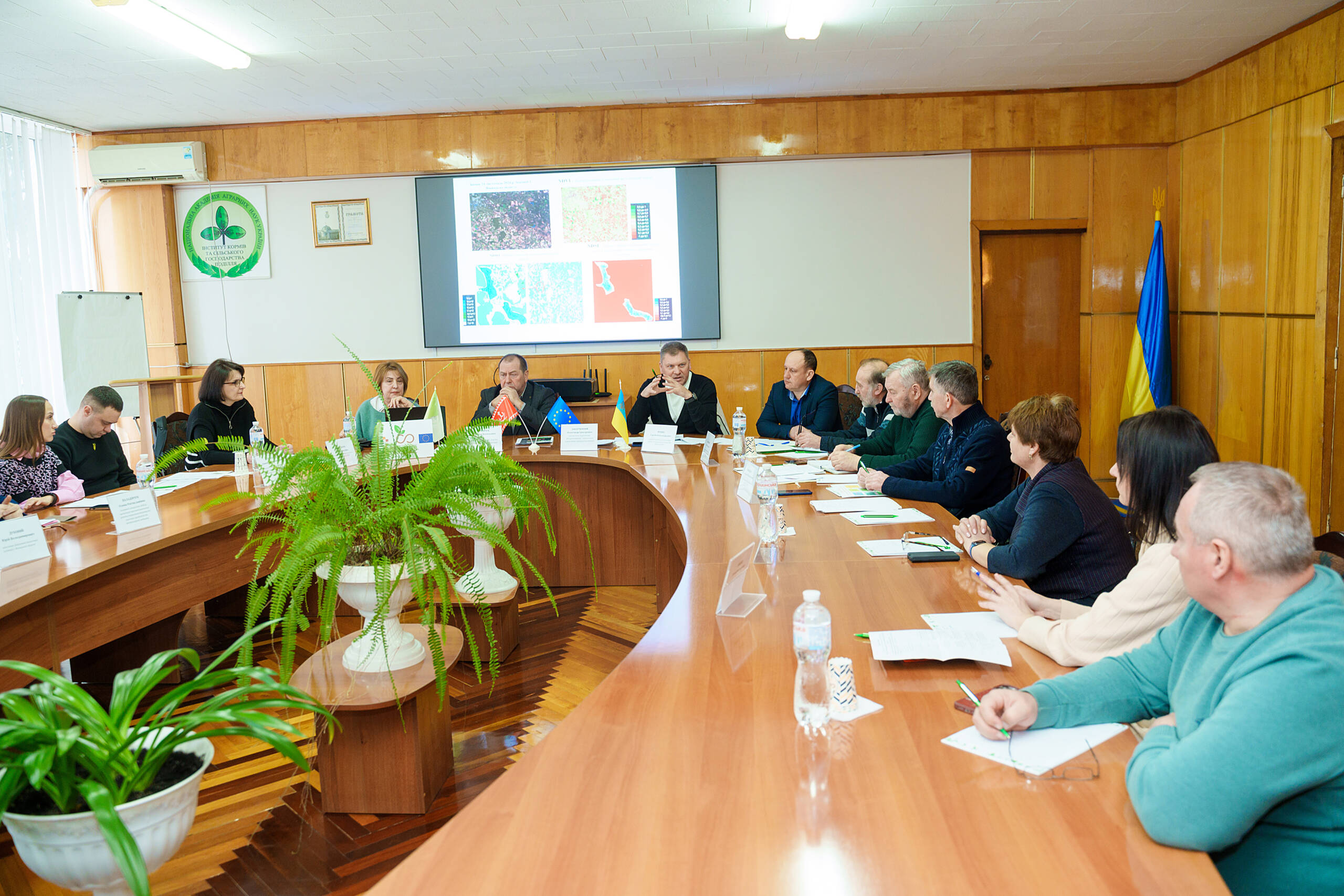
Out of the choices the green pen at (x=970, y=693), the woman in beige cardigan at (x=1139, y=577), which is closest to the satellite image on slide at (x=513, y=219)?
the woman in beige cardigan at (x=1139, y=577)

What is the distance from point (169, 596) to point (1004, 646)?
2.88 meters

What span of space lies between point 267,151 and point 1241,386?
24.5 feet

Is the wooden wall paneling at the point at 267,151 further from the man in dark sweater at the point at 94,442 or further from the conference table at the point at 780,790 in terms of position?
the conference table at the point at 780,790

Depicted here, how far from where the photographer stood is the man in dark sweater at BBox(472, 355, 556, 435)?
560cm

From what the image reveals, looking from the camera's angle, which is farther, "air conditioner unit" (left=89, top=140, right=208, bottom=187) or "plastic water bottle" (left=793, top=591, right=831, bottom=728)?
"air conditioner unit" (left=89, top=140, right=208, bottom=187)

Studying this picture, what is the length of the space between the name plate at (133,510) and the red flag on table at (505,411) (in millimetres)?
2174

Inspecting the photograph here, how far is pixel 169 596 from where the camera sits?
329cm

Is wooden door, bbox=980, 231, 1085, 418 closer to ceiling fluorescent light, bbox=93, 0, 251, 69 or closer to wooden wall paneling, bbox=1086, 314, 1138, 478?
wooden wall paneling, bbox=1086, 314, 1138, 478

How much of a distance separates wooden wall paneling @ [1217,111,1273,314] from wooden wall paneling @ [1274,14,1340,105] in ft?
0.75

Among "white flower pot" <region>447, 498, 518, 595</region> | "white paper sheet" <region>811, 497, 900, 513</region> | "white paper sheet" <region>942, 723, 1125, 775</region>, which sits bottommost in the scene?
"white flower pot" <region>447, 498, 518, 595</region>

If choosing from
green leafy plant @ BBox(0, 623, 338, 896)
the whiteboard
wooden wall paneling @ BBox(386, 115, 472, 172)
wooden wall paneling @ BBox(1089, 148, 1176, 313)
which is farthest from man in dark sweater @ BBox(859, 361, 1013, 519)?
the whiteboard

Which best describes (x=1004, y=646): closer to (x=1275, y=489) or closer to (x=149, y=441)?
(x=1275, y=489)

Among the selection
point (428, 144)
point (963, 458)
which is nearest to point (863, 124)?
point (428, 144)

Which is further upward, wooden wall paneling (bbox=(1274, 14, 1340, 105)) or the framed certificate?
wooden wall paneling (bbox=(1274, 14, 1340, 105))
